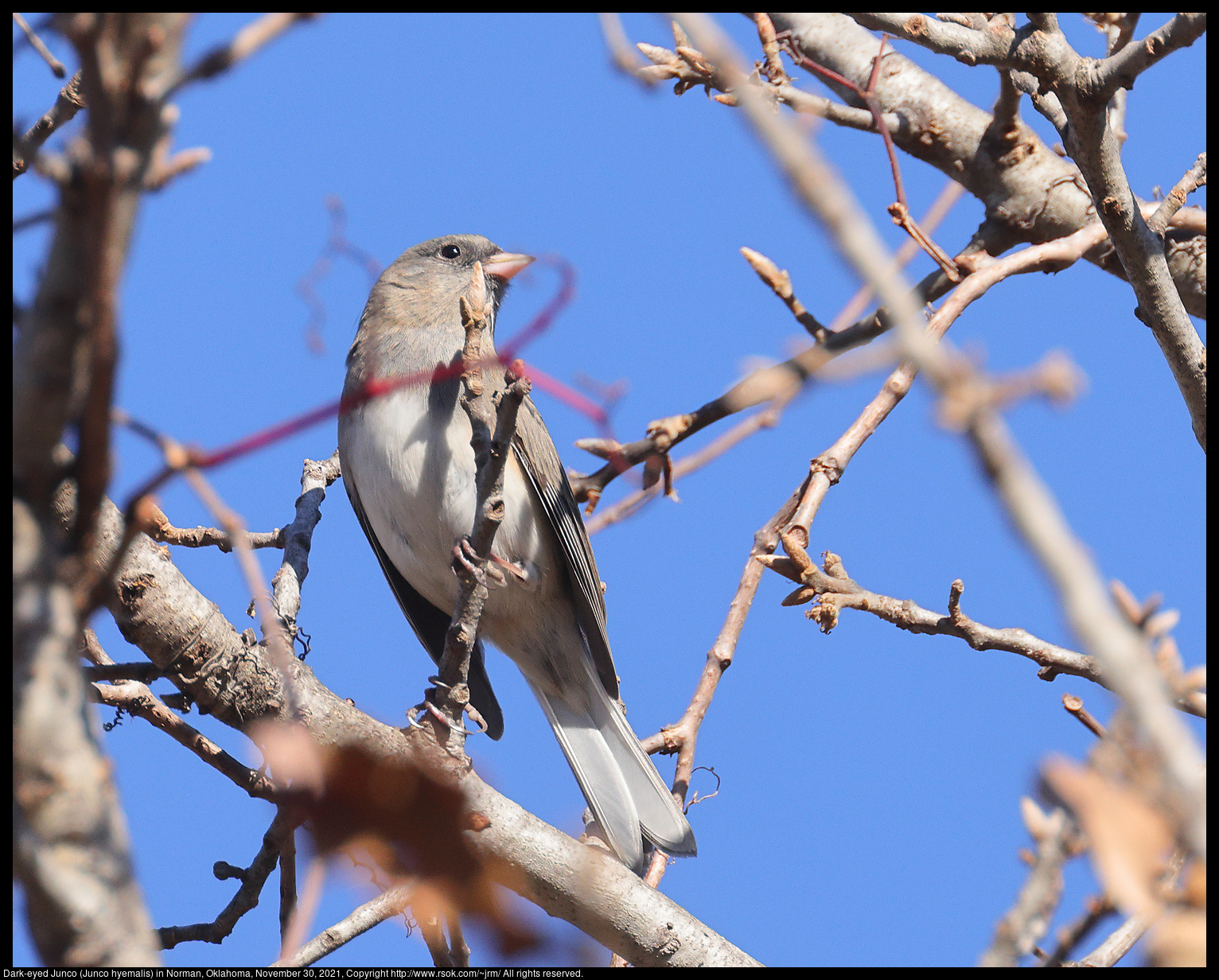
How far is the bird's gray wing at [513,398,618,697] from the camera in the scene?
12.4ft

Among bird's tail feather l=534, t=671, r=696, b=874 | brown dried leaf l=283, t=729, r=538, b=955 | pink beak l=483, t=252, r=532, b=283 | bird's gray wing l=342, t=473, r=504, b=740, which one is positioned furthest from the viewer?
pink beak l=483, t=252, r=532, b=283

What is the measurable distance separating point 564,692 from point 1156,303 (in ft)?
7.97

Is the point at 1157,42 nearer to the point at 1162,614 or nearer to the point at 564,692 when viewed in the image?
the point at 1162,614

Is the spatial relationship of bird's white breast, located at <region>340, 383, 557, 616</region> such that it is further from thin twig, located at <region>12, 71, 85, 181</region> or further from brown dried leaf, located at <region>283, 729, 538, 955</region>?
brown dried leaf, located at <region>283, 729, 538, 955</region>

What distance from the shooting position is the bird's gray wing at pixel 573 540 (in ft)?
12.4

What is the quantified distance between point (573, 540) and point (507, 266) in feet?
4.22

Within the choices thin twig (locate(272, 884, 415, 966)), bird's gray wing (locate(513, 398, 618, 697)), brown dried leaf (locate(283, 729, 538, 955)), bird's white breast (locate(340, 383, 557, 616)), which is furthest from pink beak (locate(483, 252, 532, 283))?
brown dried leaf (locate(283, 729, 538, 955))

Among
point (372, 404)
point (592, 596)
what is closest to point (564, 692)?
point (592, 596)

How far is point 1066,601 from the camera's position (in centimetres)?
52

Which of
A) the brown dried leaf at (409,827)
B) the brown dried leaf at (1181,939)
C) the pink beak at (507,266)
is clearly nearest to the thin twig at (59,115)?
the pink beak at (507,266)

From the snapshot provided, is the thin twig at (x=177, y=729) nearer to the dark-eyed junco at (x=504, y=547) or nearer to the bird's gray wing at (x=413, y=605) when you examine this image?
the dark-eyed junco at (x=504, y=547)

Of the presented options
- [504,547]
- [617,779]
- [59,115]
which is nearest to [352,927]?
[617,779]

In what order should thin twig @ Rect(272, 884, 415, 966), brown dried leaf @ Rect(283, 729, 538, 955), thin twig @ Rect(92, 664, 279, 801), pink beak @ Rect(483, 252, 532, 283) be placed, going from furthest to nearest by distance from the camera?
pink beak @ Rect(483, 252, 532, 283) < thin twig @ Rect(92, 664, 279, 801) < thin twig @ Rect(272, 884, 415, 966) < brown dried leaf @ Rect(283, 729, 538, 955)

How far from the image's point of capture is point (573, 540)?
3801 millimetres
